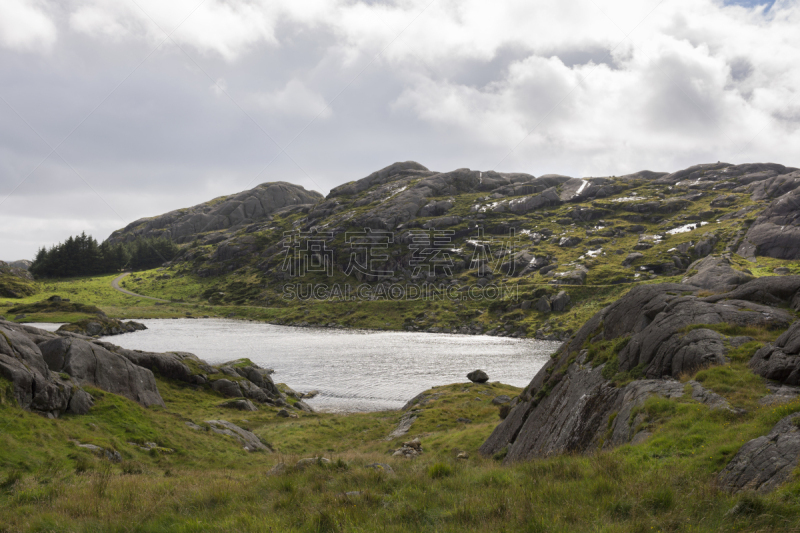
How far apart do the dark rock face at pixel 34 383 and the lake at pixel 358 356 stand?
36011 millimetres

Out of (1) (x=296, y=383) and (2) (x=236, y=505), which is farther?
(1) (x=296, y=383)

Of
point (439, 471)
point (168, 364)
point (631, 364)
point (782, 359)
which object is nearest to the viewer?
point (782, 359)

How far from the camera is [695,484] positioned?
8648 millimetres

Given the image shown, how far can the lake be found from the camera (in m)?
66.9

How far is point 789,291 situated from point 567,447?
14.7 meters

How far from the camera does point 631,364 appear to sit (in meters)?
17.9

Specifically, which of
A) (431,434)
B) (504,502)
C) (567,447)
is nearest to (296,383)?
(431,434)

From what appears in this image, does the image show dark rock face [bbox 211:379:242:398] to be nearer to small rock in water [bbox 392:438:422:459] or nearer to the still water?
the still water

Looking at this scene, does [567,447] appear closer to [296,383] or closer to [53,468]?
[53,468]

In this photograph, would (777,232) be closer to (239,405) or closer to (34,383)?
(239,405)

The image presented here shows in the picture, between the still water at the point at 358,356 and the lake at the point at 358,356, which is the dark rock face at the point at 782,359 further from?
the still water at the point at 358,356

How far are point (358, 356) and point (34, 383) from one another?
73185 mm

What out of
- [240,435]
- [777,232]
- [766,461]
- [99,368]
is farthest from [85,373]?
[777,232]

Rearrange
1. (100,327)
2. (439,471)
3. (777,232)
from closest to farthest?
1. (439,471)
2. (100,327)
3. (777,232)
